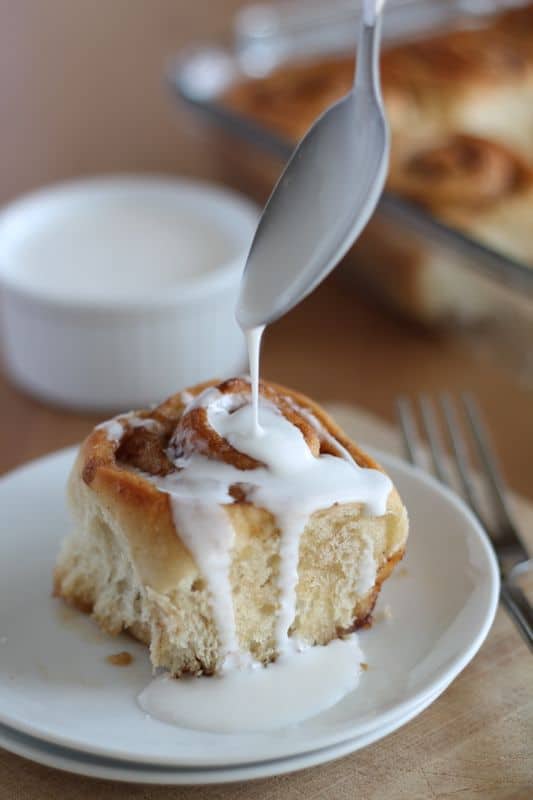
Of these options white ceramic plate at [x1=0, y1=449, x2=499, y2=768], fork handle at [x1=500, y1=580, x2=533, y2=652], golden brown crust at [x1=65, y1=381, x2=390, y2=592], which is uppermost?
golden brown crust at [x1=65, y1=381, x2=390, y2=592]

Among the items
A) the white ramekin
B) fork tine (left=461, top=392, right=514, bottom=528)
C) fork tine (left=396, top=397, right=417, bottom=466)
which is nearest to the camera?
fork tine (left=461, top=392, right=514, bottom=528)

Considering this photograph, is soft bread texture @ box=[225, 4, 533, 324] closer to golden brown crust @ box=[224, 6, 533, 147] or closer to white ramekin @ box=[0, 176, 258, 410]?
golden brown crust @ box=[224, 6, 533, 147]

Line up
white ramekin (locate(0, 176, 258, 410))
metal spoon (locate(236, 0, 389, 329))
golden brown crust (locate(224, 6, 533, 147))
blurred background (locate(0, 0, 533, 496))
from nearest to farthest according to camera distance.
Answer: metal spoon (locate(236, 0, 389, 329)), white ramekin (locate(0, 176, 258, 410)), blurred background (locate(0, 0, 533, 496)), golden brown crust (locate(224, 6, 533, 147))

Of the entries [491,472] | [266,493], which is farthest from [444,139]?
[266,493]

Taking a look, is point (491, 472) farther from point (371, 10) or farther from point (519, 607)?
point (371, 10)

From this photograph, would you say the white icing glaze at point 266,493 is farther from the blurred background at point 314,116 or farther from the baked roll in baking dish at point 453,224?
the baked roll in baking dish at point 453,224

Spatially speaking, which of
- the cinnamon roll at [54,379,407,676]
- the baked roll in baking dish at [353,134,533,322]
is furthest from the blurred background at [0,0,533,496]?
the cinnamon roll at [54,379,407,676]

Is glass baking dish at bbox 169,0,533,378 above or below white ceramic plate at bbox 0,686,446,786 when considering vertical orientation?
above
